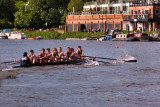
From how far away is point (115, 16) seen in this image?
411ft

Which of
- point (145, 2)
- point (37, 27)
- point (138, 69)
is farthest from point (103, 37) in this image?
point (138, 69)

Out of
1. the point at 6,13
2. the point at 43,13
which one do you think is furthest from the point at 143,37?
the point at 6,13

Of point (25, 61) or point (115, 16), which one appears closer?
point (25, 61)

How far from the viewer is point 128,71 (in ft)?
137

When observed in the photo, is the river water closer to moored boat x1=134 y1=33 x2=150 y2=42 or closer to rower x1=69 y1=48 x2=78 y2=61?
rower x1=69 y1=48 x2=78 y2=61

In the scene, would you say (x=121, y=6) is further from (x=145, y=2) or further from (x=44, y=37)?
(x=44, y=37)

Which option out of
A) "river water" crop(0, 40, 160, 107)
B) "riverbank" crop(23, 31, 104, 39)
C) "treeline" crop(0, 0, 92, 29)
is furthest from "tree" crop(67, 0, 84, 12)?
"river water" crop(0, 40, 160, 107)

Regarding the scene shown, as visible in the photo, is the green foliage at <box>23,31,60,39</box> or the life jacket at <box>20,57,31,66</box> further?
the green foliage at <box>23,31,60,39</box>

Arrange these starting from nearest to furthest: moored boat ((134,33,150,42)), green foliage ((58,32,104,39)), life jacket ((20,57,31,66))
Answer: life jacket ((20,57,31,66)) < moored boat ((134,33,150,42)) < green foliage ((58,32,104,39))

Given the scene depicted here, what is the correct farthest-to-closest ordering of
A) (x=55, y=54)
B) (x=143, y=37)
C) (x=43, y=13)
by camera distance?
(x=43, y=13), (x=143, y=37), (x=55, y=54)

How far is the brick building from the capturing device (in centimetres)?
11612

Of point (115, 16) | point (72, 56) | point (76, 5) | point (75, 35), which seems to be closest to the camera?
point (72, 56)

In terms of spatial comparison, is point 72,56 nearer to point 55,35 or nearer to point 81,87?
point 81,87

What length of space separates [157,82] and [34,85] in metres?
8.45
